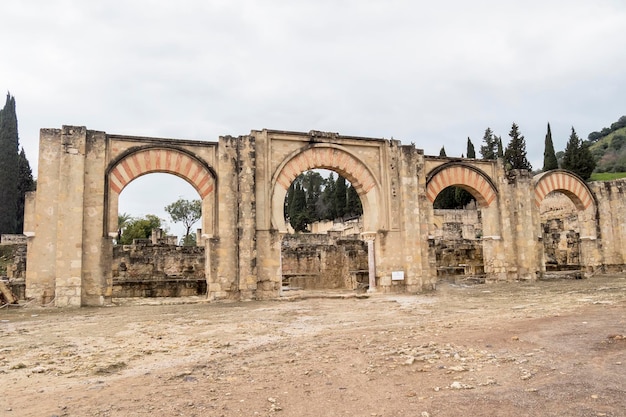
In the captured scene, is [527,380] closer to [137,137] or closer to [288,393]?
[288,393]

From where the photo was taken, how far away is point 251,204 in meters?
11.3

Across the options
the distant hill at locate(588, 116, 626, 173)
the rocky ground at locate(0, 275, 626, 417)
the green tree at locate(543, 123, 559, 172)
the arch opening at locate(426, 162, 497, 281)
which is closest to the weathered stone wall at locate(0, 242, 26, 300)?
the rocky ground at locate(0, 275, 626, 417)

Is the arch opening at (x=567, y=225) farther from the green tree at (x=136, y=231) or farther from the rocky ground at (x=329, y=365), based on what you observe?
the green tree at (x=136, y=231)

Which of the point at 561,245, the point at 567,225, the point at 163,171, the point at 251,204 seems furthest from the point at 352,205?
the point at 163,171

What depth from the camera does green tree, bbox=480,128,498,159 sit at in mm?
44347

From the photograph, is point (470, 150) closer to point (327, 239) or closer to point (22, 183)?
point (327, 239)

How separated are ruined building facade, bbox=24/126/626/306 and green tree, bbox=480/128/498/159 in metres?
31.4

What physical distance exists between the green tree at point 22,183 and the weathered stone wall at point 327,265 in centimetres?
2483

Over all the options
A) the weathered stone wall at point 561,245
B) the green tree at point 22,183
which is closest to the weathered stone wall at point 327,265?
the weathered stone wall at point 561,245

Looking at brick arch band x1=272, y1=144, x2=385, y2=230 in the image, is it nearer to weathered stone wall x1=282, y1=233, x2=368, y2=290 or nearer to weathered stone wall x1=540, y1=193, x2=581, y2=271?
weathered stone wall x1=282, y1=233, x2=368, y2=290

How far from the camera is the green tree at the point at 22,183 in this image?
33344 mm

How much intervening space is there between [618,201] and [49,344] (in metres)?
17.7

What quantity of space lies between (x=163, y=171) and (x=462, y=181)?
8443 millimetres

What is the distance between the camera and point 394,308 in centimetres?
874
